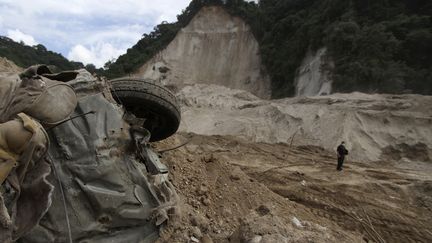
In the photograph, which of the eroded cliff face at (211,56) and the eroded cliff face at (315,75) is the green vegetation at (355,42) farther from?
the eroded cliff face at (211,56)

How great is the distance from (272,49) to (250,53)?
12.6 ft

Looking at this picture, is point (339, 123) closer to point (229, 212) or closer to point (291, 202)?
point (291, 202)

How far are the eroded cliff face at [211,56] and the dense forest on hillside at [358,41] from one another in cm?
237

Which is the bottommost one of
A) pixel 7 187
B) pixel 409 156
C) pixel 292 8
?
pixel 409 156

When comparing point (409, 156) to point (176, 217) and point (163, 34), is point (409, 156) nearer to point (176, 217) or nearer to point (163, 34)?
point (176, 217)

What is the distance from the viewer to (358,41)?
21531 mm

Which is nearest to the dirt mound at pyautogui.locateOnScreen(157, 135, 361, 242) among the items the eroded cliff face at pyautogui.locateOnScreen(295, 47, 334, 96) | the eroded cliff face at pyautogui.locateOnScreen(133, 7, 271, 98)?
the eroded cliff face at pyautogui.locateOnScreen(295, 47, 334, 96)

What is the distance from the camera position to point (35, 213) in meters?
2.72

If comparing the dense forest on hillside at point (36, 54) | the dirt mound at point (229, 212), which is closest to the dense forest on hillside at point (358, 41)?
the dense forest on hillside at point (36, 54)

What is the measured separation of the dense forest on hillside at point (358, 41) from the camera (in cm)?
2015

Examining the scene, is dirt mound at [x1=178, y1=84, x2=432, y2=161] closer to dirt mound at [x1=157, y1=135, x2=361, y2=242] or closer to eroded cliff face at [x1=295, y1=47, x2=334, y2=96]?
eroded cliff face at [x1=295, y1=47, x2=334, y2=96]

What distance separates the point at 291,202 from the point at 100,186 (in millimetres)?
3219

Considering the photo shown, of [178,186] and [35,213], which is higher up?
[35,213]

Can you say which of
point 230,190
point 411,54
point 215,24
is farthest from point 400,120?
point 215,24
